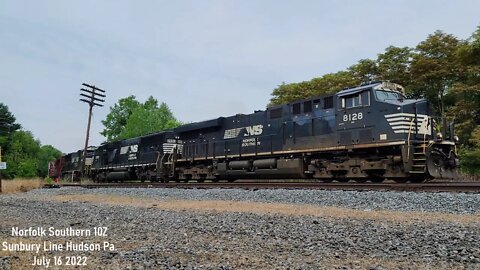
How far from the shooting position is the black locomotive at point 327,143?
13578 mm

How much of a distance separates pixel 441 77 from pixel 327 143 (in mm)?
18686

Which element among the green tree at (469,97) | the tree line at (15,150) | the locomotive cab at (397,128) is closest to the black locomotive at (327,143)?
the locomotive cab at (397,128)

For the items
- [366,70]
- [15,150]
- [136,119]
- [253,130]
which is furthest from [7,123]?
[253,130]

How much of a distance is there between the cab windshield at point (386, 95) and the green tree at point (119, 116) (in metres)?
63.2

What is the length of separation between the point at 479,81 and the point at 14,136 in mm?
→ 80678

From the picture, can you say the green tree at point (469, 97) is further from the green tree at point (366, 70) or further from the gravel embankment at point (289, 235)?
the gravel embankment at point (289, 235)

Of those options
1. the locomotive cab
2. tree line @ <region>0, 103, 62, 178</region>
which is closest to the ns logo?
the locomotive cab

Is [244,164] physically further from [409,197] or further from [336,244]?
[336,244]

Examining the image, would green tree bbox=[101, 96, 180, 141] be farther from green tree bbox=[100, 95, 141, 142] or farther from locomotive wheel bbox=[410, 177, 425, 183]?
locomotive wheel bbox=[410, 177, 425, 183]

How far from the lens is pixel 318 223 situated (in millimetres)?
6570

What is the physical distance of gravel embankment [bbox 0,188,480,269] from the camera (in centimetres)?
433

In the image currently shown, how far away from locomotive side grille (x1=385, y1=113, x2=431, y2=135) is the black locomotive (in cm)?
3

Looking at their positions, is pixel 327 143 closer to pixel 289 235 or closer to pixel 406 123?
pixel 406 123

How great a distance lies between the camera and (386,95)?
48.6 ft
